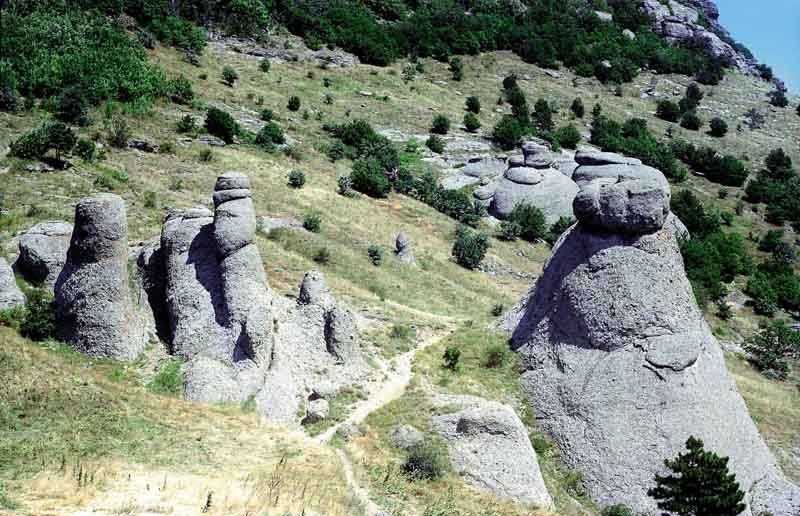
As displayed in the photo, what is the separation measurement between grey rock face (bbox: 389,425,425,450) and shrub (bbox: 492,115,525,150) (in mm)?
55097

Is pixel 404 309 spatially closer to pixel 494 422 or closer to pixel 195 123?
pixel 494 422

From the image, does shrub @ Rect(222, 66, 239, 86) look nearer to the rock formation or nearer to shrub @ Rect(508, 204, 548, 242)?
shrub @ Rect(508, 204, 548, 242)

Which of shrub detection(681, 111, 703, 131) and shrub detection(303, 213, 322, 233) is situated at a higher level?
shrub detection(681, 111, 703, 131)

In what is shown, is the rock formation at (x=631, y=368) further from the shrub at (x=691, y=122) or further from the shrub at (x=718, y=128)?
the shrub at (x=718, y=128)

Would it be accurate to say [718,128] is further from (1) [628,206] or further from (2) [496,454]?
(2) [496,454]

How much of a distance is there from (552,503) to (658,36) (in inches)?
4885

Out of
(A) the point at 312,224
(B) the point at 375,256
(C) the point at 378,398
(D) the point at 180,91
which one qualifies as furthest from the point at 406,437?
(D) the point at 180,91

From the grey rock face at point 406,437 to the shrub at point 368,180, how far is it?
34065mm

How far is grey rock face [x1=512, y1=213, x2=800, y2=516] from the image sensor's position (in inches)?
719

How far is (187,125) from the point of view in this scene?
157 feet

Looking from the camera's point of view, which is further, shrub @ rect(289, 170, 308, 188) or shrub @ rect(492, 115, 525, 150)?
shrub @ rect(492, 115, 525, 150)

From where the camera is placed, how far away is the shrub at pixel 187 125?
156 feet

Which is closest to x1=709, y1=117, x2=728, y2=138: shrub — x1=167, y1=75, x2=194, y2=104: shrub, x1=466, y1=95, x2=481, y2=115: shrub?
x1=466, y1=95, x2=481, y2=115: shrub

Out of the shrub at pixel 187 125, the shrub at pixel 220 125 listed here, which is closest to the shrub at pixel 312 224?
the shrub at pixel 220 125
